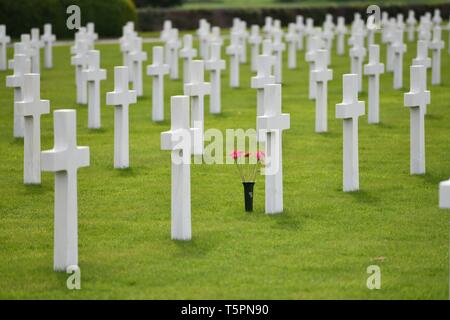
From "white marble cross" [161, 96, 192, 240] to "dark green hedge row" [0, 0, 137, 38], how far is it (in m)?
24.1

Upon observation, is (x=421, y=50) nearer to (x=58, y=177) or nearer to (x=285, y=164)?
(x=285, y=164)

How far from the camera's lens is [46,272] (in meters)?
8.66

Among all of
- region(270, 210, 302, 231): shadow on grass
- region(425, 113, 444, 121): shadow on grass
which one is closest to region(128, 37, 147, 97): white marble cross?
region(425, 113, 444, 121): shadow on grass

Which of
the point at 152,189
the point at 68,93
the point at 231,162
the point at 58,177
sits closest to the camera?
the point at 58,177

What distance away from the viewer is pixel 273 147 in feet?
35.0

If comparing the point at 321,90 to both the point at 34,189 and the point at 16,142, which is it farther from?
the point at 34,189

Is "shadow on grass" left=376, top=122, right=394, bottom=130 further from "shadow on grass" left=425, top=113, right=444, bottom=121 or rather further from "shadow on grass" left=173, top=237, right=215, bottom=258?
"shadow on grass" left=173, top=237, right=215, bottom=258

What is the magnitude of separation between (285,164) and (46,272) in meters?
5.47

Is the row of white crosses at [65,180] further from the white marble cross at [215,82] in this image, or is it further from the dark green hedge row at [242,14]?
the dark green hedge row at [242,14]

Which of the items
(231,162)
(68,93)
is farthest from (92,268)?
(68,93)

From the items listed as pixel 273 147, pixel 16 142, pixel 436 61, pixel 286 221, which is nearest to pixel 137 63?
pixel 16 142

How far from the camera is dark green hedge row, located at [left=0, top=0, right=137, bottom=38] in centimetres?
3288

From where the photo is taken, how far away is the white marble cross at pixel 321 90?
1628 centimetres

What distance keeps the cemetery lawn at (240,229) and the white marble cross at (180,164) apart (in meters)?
0.18
